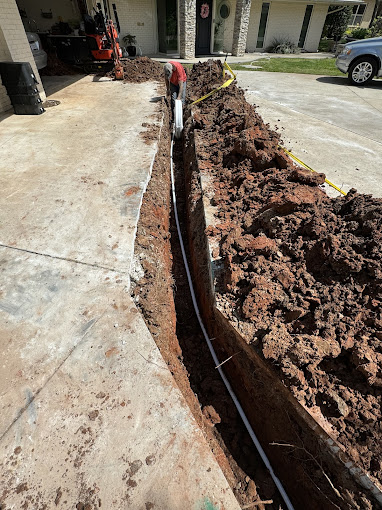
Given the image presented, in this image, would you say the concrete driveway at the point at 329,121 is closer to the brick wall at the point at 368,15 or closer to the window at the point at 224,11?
the window at the point at 224,11

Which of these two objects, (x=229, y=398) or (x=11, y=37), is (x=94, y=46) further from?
(x=229, y=398)

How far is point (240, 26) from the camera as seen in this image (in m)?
14.9

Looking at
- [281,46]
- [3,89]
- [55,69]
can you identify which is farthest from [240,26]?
[3,89]

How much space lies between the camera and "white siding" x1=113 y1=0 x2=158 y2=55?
1411 centimetres

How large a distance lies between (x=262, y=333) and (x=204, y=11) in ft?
62.5

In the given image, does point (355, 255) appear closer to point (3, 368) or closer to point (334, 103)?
point (3, 368)

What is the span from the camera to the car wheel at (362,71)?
949 centimetres

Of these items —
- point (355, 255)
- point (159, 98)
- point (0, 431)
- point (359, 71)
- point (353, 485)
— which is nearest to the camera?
point (353, 485)

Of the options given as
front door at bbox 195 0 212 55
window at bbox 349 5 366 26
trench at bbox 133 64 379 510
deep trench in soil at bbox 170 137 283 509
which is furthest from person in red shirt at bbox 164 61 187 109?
window at bbox 349 5 366 26

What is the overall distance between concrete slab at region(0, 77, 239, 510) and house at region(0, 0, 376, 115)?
11550 mm

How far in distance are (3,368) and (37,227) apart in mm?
1761

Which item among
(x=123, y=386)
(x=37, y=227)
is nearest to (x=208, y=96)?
(x=37, y=227)

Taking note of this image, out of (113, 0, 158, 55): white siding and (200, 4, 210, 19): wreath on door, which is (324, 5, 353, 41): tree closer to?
(200, 4, 210, 19): wreath on door

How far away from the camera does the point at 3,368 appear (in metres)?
2.13
